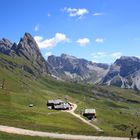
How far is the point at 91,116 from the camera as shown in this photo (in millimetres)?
192375

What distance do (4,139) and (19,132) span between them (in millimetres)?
11812

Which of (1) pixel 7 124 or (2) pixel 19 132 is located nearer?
(2) pixel 19 132

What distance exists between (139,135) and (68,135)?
14.3 m

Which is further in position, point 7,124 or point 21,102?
point 21,102

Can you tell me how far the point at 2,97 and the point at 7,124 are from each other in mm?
104493

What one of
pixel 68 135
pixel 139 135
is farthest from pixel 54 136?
pixel 139 135

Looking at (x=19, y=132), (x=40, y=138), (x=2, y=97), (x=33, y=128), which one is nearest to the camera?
(x=40, y=138)

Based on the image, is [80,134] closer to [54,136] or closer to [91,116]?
[54,136]

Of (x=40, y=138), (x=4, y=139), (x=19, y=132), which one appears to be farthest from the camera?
(x=19, y=132)

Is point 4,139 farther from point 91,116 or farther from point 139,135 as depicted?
point 91,116

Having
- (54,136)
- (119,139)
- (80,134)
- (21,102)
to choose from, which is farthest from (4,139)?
(21,102)

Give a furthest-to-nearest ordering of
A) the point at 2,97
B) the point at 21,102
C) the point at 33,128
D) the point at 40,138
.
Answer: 1. the point at 21,102
2. the point at 2,97
3. the point at 33,128
4. the point at 40,138

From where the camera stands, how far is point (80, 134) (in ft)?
250

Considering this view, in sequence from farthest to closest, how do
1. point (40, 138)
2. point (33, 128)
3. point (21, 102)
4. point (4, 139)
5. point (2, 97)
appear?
1. point (21, 102)
2. point (2, 97)
3. point (33, 128)
4. point (40, 138)
5. point (4, 139)
